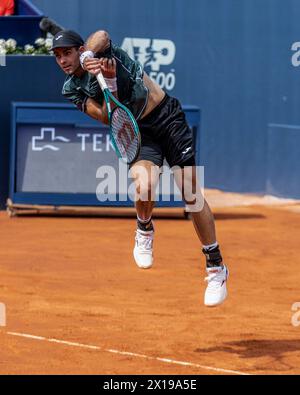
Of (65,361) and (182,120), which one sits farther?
(182,120)

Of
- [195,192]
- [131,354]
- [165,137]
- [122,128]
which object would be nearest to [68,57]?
[122,128]

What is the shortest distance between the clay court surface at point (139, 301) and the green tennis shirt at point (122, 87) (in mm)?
1548

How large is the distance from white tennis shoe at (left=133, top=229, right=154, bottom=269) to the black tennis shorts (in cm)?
52

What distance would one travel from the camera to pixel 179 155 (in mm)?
6910

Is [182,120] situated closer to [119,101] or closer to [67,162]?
[119,101]

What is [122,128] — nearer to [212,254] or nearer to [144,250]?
[144,250]

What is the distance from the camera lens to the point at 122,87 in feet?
22.2

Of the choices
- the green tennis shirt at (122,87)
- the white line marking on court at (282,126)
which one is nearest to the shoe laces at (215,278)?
the green tennis shirt at (122,87)

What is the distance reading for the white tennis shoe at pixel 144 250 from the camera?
704 centimetres

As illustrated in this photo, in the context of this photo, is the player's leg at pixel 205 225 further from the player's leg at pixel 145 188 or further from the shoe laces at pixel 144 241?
the shoe laces at pixel 144 241

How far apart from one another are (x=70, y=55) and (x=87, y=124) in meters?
5.61

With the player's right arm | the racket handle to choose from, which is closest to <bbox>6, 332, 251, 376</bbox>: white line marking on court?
the player's right arm

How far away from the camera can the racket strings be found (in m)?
6.49
